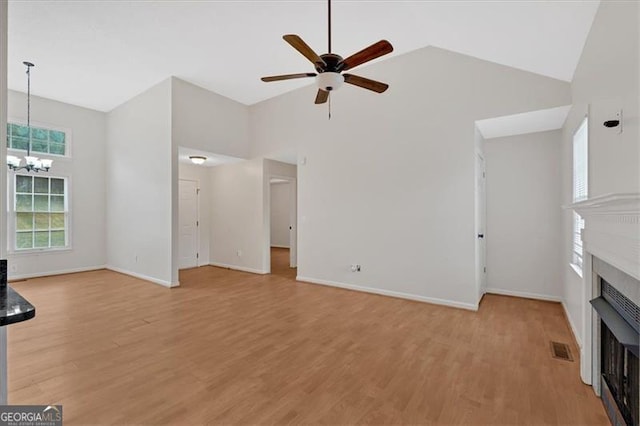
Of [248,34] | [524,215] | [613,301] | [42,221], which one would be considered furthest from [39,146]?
[524,215]

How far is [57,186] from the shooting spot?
253 inches

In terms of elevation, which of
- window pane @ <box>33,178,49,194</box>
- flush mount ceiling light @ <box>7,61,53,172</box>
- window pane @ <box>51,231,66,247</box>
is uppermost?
flush mount ceiling light @ <box>7,61,53,172</box>

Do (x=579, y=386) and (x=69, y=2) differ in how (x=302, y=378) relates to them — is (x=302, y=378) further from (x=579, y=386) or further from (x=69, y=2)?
(x=69, y=2)

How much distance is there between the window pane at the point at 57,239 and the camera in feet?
20.8

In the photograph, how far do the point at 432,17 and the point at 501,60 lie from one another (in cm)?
107

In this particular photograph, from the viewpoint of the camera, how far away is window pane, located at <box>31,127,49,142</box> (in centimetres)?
608

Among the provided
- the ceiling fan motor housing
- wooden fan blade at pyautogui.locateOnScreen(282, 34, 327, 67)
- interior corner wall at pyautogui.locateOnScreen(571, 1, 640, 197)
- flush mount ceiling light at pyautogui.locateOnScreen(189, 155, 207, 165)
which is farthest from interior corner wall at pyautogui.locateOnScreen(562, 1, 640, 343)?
flush mount ceiling light at pyautogui.locateOnScreen(189, 155, 207, 165)

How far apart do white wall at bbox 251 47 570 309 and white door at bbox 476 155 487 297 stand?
0.75 ft

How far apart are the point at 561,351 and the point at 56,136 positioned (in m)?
9.50

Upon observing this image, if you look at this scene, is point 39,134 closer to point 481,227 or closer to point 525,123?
point 481,227

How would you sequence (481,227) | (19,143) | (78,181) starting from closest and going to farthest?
(481,227) < (19,143) < (78,181)

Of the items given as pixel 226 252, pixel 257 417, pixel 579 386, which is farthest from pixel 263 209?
pixel 579 386

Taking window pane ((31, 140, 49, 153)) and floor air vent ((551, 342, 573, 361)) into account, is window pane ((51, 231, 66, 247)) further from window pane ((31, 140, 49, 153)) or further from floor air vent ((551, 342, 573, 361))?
floor air vent ((551, 342, 573, 361))

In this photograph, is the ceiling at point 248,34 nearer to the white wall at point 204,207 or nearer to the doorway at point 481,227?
the doorway at point 481,227
